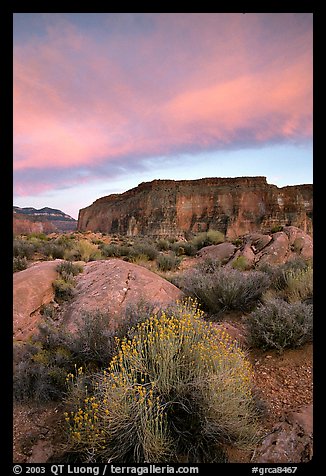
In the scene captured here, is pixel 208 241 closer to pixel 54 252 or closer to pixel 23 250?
pixel 54 252

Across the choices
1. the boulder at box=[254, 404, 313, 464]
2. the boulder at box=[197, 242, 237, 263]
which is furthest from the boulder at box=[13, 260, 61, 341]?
the boulder at box=[197, 242, 237, 263]

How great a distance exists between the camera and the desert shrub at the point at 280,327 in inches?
136

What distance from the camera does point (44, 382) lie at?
269 centimetres

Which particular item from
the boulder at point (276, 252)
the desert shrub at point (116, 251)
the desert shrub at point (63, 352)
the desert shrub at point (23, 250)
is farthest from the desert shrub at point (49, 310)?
the desert shrub at point (116, 251)

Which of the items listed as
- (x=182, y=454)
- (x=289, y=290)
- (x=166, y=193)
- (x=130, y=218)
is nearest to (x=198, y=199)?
(x=166, y=193)

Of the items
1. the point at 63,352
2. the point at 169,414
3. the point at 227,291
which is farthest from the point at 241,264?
the point at 169,414

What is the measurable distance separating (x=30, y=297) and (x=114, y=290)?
1.28m

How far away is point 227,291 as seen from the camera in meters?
4.92

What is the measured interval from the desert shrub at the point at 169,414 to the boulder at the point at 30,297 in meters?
1.92

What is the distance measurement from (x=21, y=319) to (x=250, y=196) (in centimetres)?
5156

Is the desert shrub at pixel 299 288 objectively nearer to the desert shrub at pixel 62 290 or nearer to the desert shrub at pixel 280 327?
the desert shrub at pixel 280 327
